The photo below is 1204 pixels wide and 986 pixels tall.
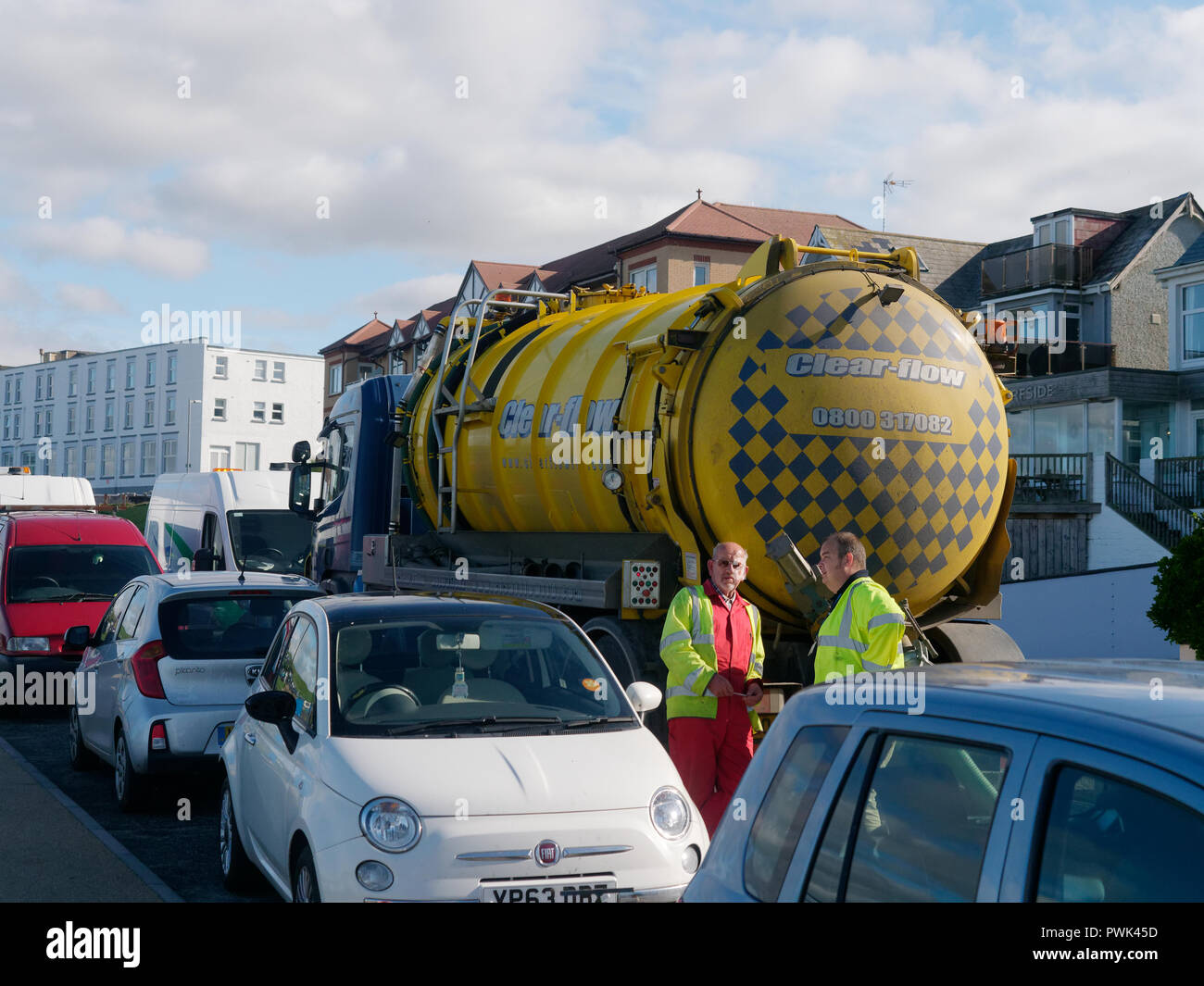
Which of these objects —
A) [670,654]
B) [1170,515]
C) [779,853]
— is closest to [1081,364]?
[1170,515]

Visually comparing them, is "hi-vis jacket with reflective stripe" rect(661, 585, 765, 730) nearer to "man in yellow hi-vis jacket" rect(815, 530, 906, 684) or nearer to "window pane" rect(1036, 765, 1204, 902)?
"man in yellow hi-vis jacket" rect(815, 530, 906, 684)

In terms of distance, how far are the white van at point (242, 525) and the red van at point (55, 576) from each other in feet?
11.8

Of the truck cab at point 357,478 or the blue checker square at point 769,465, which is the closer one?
the blue checker square at point 769,465

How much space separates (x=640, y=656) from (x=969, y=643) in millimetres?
2204

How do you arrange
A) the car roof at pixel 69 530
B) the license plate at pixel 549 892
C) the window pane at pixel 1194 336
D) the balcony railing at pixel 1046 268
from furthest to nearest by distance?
the balcony railing at pixel 1046 268 < the window pane at pixel 1194 336 < the car roof at pixel 69 530 < the license plate at pixel 549 892

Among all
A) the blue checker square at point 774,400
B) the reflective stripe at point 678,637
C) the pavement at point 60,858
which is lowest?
the pavement at point 60,858

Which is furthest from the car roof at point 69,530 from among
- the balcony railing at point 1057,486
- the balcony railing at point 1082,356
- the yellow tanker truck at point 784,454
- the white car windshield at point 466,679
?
the balcony railing at point 1082,356

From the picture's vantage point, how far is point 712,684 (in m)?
6.97

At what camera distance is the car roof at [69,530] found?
14859 mm

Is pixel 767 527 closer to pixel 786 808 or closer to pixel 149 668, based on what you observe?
pixel 149 668

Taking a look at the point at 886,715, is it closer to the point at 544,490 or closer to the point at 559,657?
the point at 559,657

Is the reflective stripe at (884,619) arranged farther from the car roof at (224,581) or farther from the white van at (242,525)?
the white van at (242,525)

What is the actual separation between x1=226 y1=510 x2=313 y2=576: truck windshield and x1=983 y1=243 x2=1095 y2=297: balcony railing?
2857 centimetres
